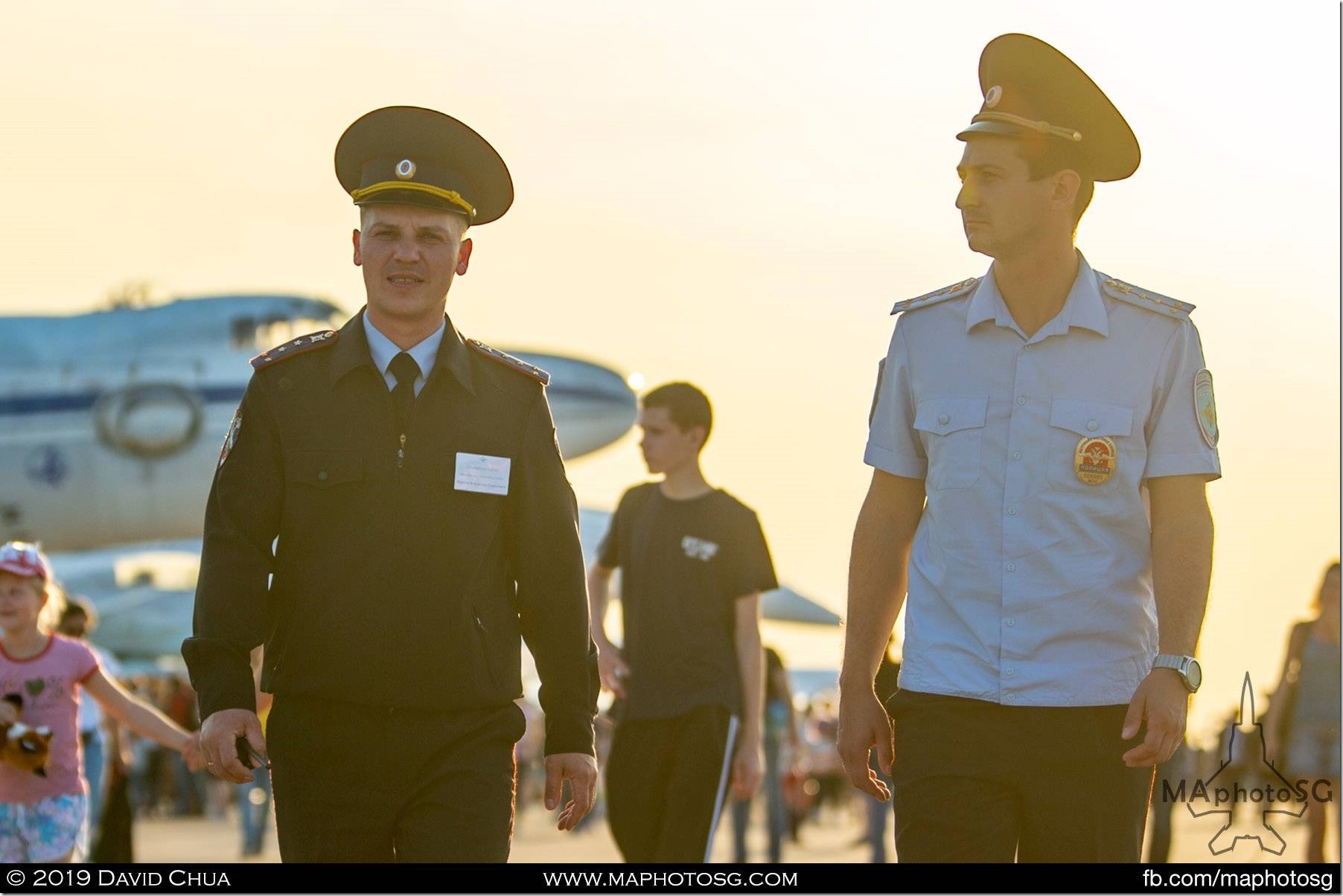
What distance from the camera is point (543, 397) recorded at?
15.8 ft

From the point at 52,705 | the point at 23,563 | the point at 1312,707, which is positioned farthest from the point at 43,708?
the point at 1312,707

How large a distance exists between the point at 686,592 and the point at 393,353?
10.0 feet

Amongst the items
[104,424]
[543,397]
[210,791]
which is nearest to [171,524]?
[104,424]

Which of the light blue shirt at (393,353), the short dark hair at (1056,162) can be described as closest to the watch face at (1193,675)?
the short dark hair at (1056,162)

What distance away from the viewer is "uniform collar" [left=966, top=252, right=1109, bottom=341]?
459cm

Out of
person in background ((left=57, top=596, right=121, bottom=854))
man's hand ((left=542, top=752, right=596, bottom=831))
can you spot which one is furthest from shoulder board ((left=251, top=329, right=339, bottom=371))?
person in background ((left=57, top=596, right=121, bottom=854))

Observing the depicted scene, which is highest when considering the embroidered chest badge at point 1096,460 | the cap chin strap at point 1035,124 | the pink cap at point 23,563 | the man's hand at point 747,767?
the cap chin strap at point 1035,124

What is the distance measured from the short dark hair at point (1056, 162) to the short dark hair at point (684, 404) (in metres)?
3.28

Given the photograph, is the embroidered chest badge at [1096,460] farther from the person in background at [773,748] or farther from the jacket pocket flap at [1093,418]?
the person in background at [773,748]

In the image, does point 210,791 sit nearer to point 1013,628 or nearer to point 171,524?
point 171,524

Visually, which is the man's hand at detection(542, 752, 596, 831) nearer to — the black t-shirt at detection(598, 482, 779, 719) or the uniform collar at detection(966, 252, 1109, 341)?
the uniform collar at detection(966, 252, 1109, 341)

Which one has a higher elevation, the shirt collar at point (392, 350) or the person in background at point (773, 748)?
the shirt collar at point (392, 350)

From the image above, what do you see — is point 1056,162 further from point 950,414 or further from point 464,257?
point 464,257

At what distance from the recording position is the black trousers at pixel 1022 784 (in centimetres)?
433
